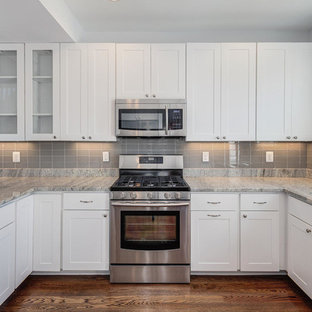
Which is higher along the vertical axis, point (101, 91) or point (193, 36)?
point (193, 36)

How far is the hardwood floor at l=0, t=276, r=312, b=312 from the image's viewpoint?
7.09 feet

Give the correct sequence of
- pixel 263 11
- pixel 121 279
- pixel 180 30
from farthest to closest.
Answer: pixel 180 30, pixel 263 11, pixel 121 279

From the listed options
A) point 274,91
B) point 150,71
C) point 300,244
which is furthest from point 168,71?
point 300,244

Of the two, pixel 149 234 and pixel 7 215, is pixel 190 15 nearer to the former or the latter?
pixel 149 234

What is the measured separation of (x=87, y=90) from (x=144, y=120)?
68 centimetres

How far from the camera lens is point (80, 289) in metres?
2.42

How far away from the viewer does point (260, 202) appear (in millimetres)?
2562

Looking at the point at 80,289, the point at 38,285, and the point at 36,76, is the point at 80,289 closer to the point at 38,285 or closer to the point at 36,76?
the point at 38,285

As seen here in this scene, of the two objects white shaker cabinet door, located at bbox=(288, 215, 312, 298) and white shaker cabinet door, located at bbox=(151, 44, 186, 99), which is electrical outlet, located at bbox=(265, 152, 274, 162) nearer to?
white shaker cabinet door, located at bbox=(288, 215, 312, 298)

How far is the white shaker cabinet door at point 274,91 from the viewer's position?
9.45ft

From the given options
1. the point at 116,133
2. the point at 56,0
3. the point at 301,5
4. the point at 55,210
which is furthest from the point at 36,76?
the point at 301,5

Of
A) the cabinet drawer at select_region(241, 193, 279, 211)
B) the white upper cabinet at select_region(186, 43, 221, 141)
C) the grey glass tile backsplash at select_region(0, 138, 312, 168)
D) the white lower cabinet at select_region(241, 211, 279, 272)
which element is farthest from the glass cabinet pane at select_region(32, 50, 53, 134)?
the white lower cabinet at select_region(241, 211, 279, 272)

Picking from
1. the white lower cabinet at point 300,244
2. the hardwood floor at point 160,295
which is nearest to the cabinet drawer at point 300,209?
the white lower cabinet at point 300,244

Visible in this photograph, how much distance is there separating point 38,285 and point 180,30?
3.02 metres
